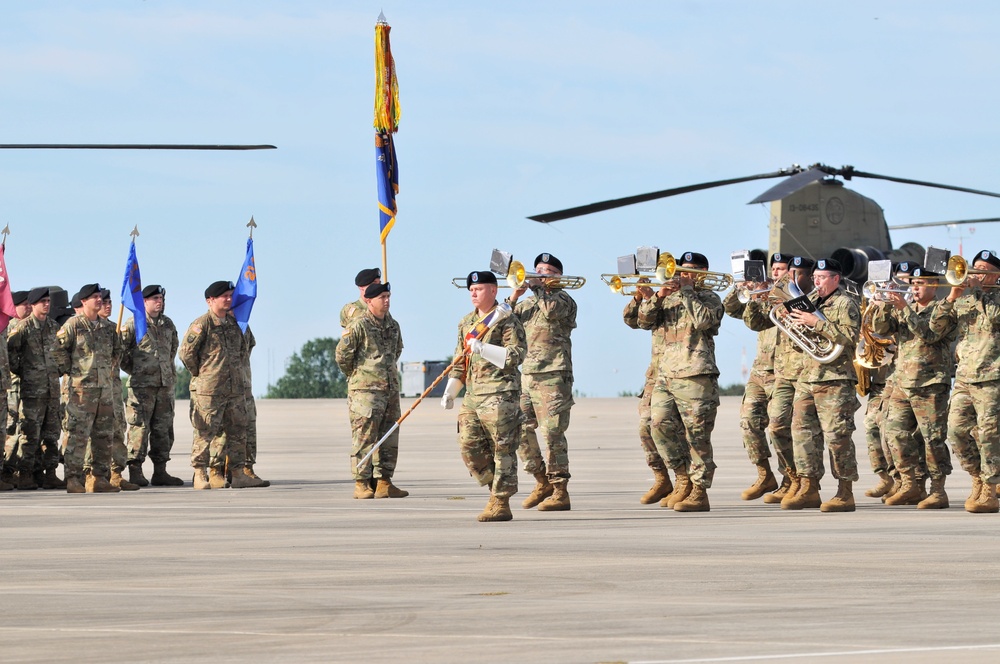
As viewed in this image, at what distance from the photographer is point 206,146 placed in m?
14.9

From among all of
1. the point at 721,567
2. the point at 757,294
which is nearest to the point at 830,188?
the point at 757,294

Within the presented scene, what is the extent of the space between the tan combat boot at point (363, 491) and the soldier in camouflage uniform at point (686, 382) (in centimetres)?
312

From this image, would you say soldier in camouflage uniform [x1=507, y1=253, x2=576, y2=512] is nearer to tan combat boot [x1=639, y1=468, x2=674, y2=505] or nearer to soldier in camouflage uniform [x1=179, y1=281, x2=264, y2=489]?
tan combat boot [x1=639, y1=468, x2=674, y2=505]

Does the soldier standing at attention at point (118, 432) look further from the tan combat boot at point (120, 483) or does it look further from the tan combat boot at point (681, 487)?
the tan combat boot at point (681, 487)

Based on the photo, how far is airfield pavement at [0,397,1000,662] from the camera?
21.3 feet

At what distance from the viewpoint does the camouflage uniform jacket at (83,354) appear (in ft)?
52.0

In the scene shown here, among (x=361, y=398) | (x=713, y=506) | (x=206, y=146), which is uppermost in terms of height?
(x=206, y=146)

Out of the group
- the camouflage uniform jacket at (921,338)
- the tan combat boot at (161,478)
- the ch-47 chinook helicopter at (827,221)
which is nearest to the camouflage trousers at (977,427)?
the camouflage uniform jacket at (921,338)

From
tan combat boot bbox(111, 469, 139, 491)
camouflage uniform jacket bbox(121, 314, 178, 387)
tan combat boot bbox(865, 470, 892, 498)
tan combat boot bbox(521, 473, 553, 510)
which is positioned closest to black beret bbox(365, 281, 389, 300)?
tan combat boot bbox(521, 473, 553, 510)

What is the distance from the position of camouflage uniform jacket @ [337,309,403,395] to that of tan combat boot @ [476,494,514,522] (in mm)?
3084

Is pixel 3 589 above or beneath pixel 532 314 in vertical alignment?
beneath

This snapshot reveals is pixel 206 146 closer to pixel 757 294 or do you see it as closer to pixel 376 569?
pixel 757 294

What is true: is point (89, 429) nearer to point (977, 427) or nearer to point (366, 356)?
point (366, 356)

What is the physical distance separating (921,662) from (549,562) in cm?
356
